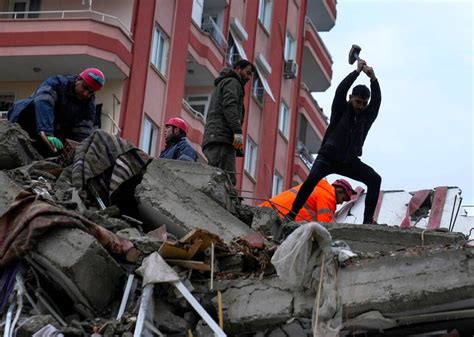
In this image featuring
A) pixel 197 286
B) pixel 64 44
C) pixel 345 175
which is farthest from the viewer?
pixel 64 44

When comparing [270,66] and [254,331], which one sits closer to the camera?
[254,331]

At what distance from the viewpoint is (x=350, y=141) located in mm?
13820

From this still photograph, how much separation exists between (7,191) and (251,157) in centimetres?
2574

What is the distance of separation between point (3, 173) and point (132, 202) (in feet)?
3.97

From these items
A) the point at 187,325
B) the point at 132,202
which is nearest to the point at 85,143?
the point at 132,202

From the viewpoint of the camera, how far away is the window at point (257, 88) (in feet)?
120

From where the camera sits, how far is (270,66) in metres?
38.2

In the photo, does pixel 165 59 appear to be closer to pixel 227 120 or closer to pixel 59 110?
pixel 227 120

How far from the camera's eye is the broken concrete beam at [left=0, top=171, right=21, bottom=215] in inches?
437

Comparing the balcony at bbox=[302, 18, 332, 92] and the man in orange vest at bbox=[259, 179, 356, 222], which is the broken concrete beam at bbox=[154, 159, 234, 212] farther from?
the balcony at bbox=[302, 18, 332, 92]

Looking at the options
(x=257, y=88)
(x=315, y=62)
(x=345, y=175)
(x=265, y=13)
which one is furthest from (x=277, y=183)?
(x=345, y=175)

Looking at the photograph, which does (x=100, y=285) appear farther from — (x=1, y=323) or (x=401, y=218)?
(x=401, y=218)

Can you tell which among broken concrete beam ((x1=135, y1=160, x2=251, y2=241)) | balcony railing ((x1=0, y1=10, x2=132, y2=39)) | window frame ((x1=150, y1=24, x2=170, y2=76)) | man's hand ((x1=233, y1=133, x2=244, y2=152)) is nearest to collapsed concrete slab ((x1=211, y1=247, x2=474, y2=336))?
broken concrete beam ((x1=135, y1=160, x2=251, y2=241))

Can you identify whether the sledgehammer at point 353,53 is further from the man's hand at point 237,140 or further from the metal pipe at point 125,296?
the metal pipe at point 125,296
